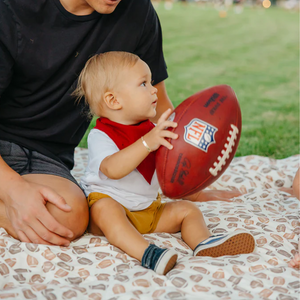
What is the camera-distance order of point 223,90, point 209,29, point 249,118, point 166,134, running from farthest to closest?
point 209,29 → point 249,118 → point 223,90 → point 166,134

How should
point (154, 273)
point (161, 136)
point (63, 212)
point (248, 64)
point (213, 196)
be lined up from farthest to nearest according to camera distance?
point (248, 64) → point (213, 196) → point (63, 212) → point (161, 136) → point (154, 273)

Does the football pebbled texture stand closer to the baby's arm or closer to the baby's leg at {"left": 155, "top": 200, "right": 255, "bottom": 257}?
the baby's arm

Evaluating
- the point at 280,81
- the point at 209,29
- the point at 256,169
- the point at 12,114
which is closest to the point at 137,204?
the point at 12,114

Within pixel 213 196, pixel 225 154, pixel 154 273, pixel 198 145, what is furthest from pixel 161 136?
pixel 213 196

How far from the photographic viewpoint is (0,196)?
1929mm

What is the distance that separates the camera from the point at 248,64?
356 inches

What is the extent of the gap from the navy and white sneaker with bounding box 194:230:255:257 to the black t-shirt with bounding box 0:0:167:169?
2.79 feet

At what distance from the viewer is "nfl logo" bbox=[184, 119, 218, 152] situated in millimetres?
1780

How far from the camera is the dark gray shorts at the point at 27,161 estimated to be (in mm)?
2121

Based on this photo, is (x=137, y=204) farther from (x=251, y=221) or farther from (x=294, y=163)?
(x=294, y=163)

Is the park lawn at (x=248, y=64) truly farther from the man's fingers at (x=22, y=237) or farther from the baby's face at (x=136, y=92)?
the man's fingers at (x=22, y=237)

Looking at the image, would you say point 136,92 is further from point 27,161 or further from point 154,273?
point 154,273

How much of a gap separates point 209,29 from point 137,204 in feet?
36.3

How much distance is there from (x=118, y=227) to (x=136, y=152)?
302 millimetres
